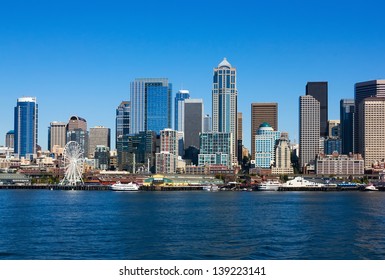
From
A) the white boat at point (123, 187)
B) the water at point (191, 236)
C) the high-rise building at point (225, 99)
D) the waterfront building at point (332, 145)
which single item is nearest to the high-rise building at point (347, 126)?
the waterfront building at point (332, 145)

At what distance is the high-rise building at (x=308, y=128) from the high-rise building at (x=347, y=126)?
27.6 ft

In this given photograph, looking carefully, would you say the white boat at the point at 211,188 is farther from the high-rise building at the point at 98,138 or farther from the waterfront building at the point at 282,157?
the high-rise building at the point at 98,138

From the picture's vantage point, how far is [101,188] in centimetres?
9988

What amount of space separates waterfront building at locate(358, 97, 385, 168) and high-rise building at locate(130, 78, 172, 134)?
5890cm

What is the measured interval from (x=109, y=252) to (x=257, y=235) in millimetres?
7072

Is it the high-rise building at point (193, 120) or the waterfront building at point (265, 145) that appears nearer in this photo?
the waterfront building at point (265, 145)

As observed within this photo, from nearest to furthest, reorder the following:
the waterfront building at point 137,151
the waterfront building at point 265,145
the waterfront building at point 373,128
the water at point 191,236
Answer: the water at point 191,236 < the waterfront building at point 137,151 < the waterfront building at point 373,128 < the waterfront building at point 265,145

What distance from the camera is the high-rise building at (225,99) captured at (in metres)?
185

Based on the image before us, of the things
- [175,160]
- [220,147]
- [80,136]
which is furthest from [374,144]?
[80,136]

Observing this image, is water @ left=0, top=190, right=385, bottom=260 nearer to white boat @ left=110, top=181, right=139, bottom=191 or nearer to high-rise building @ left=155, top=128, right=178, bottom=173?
white boat @ left=110, top=181, right=139, bottom=191

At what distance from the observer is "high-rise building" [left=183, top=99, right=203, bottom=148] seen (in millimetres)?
191375

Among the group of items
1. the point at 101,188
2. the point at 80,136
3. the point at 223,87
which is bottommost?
the point at 101,188

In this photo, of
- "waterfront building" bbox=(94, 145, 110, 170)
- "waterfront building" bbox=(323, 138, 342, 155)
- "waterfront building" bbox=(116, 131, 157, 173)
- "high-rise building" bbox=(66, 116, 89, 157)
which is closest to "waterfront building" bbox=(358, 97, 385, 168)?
"waterfront building" bbox=(323, 138, 342, 155)

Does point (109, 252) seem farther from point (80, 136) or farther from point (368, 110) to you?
point (80, 136)
